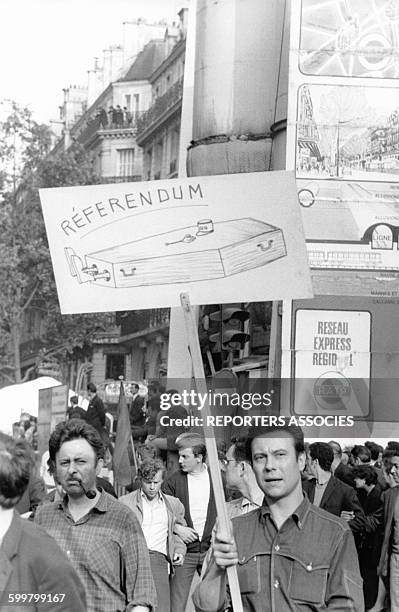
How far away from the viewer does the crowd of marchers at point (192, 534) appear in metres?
3.76

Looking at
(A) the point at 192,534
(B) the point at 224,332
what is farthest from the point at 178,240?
(B) the point at 224,332

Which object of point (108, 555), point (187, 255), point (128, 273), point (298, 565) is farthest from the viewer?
point (128, 273)

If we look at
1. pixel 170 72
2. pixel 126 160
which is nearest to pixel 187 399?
pixel 170 72

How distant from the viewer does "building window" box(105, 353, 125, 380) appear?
254ft

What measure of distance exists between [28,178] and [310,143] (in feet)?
133

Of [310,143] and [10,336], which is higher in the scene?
[10,336]

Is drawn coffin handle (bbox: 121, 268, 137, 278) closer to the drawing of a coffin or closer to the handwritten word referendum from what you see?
the drawing of a coffin

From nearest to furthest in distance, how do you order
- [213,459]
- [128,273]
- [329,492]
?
[213,459], [128,273], [329,492]

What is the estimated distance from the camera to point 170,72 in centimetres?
7238

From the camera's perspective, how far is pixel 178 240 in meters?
6.10

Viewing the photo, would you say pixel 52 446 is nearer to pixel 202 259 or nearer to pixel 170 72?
pixel 202 259

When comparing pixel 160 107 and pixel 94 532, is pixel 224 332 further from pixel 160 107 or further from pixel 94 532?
pixel 160 107

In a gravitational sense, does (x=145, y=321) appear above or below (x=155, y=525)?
above

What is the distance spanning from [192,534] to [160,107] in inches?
2367
